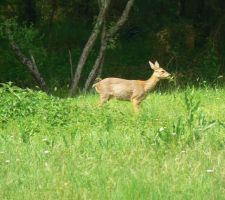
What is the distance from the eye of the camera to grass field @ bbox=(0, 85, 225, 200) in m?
7.25

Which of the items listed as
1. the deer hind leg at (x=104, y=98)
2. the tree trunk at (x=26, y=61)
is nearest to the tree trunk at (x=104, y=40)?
the tree trunk at (x=26, y=61)

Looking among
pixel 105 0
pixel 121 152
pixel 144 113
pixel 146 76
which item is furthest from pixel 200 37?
pixel 121 152

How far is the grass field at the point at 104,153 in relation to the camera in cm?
725

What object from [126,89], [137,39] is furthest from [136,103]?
[137,39]

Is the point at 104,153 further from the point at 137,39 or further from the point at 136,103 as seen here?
the point at 137,39

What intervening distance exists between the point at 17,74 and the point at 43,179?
611 inches

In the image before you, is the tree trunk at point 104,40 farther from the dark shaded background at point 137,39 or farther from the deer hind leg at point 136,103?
the deer hind leg at point 136,103

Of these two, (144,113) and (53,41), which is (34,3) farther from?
(144,113)

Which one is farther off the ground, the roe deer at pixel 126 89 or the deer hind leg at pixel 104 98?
the roe deer at pixel 126 89

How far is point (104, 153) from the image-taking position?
8727 mm

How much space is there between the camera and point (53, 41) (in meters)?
29.2

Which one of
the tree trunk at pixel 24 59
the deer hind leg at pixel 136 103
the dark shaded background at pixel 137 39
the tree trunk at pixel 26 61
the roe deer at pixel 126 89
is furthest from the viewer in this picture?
the dark shaded background at pixel 137 39

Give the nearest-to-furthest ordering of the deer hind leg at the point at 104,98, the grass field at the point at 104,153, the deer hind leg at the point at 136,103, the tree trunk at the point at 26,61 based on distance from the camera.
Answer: the grass field at the point at 104,153 < the deer hind leg at the point at 136,103 < the deer hind leg at the point at 104,98 < the tree trunk at the point at 26,61

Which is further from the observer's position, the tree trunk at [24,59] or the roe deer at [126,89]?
the tree trunk at [24,59]
